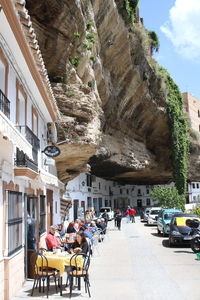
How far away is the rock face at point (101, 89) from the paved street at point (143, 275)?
7.15 m

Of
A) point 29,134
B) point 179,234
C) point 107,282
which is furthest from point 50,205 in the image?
point 107,282

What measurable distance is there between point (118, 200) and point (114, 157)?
85.3ft

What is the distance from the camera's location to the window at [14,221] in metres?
8.39

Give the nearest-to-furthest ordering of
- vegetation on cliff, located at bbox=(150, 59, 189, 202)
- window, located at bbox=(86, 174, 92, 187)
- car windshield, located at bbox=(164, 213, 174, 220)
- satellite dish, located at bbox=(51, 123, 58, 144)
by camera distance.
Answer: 1. satellite dish, located at bbox=(51, 123, 58, 144)
2. car windshield, located at bbox=(164, 213, 174, 220)
3. window, located at bbox=(86, 174, 92, 187)
4. vegetation on cliff, located at bbox=(150, 59, 189, 202)

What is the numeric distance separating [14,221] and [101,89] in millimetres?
20830

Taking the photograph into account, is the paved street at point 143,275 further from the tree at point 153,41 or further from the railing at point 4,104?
the tree at point 153,41

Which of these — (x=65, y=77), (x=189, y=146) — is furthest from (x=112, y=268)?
(x=189, y=146)

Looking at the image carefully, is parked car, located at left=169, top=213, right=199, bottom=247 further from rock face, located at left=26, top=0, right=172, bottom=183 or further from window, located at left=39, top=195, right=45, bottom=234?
rock face, located at left=26, top=0, right=172, bottom=183

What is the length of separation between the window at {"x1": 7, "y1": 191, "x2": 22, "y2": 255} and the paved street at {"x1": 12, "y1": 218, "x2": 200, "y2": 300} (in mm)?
1193

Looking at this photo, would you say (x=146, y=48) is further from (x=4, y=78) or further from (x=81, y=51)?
(x=4, y=78)

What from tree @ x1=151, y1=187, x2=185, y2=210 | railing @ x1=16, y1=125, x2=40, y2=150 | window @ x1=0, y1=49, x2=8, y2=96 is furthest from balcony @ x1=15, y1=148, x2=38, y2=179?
tree @ x1=151, y1=187, x2=185, y2=210

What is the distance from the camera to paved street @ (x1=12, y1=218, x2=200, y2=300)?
8195mm

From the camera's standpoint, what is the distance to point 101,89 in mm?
28391

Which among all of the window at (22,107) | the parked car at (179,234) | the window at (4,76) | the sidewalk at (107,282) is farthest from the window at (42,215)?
the parked car at (179,234)
